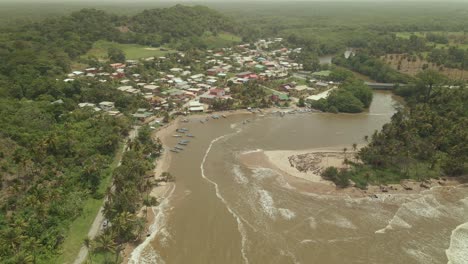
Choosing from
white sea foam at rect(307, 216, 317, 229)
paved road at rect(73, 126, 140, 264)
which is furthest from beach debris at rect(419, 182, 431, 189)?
paved road at rect(73, 126, 140, 264)

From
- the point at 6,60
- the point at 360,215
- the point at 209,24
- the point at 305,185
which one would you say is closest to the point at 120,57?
the point at 6,60

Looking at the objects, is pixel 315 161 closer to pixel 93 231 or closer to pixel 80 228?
pixel 93 231

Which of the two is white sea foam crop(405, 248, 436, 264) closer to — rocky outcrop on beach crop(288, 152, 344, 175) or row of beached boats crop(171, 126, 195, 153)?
rocky outcrop on beach crop(288, 152, 344, 175)

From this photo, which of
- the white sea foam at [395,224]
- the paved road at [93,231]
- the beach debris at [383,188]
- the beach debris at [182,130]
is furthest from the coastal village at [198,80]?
the white sea foam at [395,224]

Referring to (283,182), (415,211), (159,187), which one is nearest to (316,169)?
(283,182)

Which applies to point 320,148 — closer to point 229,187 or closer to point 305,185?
point 305,185

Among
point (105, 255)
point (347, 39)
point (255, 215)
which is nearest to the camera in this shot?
point (105, 255)
